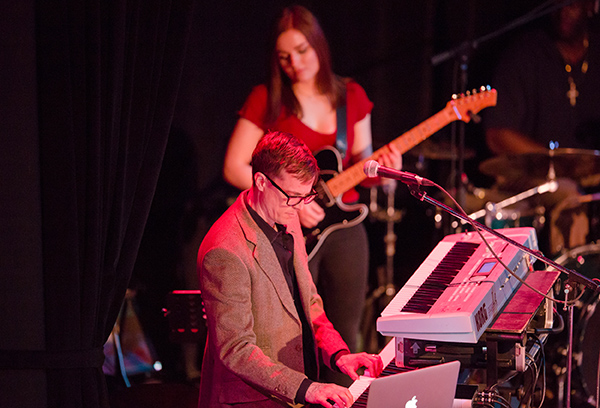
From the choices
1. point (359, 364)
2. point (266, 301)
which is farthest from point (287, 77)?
point (359, 364)

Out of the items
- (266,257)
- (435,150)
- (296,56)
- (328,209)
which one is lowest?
(266,257)

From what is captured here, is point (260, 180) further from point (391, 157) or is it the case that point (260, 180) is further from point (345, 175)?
point (391, 157)

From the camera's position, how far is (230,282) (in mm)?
2482

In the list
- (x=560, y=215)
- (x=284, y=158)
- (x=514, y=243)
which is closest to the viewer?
(x=514, y=243)

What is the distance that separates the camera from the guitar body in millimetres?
4465

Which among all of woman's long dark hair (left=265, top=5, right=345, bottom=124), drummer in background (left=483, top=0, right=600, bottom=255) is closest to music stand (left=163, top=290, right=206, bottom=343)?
woman's long dark hair (left=265, top=5, right=345, bottom=124)

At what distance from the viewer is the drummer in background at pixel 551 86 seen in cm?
554

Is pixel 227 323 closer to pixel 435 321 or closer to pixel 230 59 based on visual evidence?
pixel 435 321

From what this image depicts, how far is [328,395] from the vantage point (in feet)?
7.66

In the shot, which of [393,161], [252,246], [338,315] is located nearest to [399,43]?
[393,161]

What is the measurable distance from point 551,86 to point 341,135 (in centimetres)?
211

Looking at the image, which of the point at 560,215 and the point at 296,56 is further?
the point at 560,215

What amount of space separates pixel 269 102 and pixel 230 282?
7.73 feet

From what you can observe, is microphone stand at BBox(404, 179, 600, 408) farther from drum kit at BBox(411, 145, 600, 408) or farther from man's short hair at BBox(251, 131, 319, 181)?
drum kit at BBox(411, 145, 600, 408)
